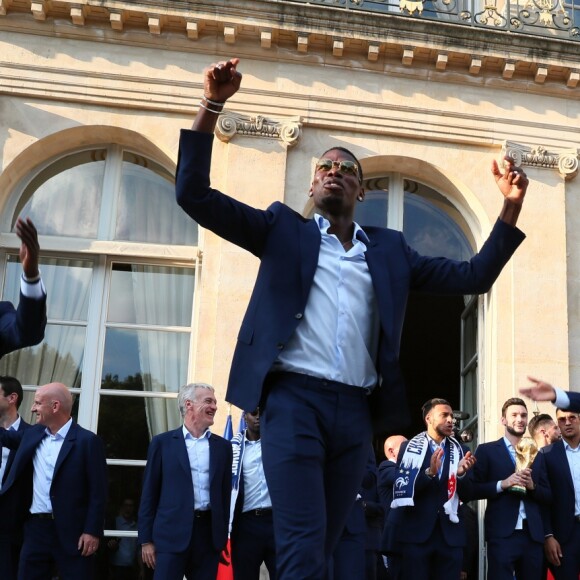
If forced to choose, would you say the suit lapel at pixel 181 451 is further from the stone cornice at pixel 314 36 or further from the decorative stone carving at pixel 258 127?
the stone cornice at pixel 314 36

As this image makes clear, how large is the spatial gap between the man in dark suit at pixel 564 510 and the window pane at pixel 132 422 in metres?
3.91

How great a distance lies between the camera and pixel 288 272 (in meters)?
3.77

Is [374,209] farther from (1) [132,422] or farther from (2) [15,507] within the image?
(2) [15,507]

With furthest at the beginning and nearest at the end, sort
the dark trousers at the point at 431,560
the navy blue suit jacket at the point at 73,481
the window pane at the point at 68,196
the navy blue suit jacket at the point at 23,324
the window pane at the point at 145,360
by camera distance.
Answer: the window pane at the point at 68,196, the window pane at the point at 145,360, the dark trousers at the point at 431,560, the navy blue suit jacket at the point at 73,481, the navy blue suit jacket at the point at 23,324

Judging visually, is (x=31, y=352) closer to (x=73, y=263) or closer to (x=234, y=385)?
(x=73, y=263)

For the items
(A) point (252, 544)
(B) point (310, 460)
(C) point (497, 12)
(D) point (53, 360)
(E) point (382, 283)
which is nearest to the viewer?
(B) point (310, 460)

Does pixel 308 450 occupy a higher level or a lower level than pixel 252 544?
higher

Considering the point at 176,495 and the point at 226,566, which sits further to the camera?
the point at 226,566

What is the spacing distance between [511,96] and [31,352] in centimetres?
598

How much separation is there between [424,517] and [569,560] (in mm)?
1507

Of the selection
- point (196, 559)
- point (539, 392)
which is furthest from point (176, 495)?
point (539, 392)

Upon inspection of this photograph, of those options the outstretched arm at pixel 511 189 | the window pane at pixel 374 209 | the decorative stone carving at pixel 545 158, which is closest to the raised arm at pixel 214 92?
the outstretched arm at pixel 511 189

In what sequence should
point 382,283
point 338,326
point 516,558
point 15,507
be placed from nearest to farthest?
point 338,326, point 382,283, point 15,507, point 516,558

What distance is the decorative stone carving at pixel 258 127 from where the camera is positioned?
35.7 feet
